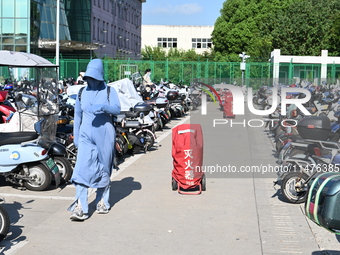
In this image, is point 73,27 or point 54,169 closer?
point 54,169

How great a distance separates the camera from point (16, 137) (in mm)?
8758

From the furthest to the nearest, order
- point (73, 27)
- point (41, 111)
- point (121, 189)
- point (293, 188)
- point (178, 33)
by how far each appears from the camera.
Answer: point (178, 33) → point (73, 27) → point (41, 111) → point (121, 189) → point (293, 188)

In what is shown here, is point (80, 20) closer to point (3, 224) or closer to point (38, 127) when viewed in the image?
point (38, 127)

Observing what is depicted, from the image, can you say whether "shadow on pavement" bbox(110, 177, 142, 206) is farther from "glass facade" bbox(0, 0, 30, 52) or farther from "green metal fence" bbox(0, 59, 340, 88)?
"glass facade" bbox(0, 0, 30, 52)

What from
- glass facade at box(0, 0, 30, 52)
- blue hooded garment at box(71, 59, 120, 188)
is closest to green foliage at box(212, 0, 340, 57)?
glass facade at box(0, 0, 30, 52)

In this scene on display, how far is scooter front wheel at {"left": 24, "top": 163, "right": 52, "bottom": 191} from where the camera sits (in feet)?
28.6

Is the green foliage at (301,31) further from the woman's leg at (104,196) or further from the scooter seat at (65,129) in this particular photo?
the woman's leg at (104,196)

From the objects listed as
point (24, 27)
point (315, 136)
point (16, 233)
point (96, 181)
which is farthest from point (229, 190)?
point (24, 27)

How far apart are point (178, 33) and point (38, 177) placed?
3518 inches

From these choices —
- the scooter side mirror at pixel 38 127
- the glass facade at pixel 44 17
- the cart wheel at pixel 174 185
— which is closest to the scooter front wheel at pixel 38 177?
the scooter side mirror at pixel 38 127

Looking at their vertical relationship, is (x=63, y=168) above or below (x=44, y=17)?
below

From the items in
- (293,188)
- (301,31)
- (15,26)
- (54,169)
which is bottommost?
(293,188)

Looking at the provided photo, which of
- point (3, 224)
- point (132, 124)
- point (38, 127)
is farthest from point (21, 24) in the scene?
point (3, 224)

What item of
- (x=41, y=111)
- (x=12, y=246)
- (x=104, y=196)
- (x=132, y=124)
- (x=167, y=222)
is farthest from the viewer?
(x=132, y=124)
